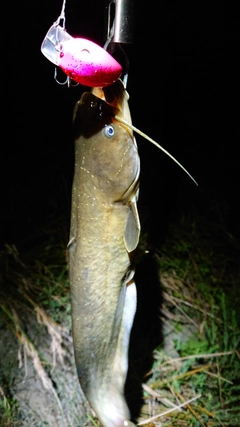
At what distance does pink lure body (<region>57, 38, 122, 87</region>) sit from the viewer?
141cm

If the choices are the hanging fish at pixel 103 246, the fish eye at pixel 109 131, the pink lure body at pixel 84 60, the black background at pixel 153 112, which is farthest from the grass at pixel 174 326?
the pink lure body at pixel 84 60

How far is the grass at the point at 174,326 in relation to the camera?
2451 millimetres

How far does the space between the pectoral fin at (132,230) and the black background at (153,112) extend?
2.58 ft

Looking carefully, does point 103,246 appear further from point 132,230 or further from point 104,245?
point 132,230

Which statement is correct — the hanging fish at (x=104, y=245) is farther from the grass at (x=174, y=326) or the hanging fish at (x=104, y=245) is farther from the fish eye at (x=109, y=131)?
the grass at (x=174, y=326)

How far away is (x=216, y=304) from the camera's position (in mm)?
2775

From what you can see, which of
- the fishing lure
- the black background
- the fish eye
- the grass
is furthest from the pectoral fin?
the grass

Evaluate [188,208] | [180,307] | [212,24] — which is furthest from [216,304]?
[212,24]

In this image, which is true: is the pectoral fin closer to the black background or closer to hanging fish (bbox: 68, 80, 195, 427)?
hanging fish (bbox: 68, 80, 195, 427)

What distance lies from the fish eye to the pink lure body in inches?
13.6

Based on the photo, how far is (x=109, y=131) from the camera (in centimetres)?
179

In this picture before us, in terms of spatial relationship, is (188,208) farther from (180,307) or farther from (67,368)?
(67,368)

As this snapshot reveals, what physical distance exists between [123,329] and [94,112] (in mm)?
888

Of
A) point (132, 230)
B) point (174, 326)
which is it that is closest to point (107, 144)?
point (132, 230)
